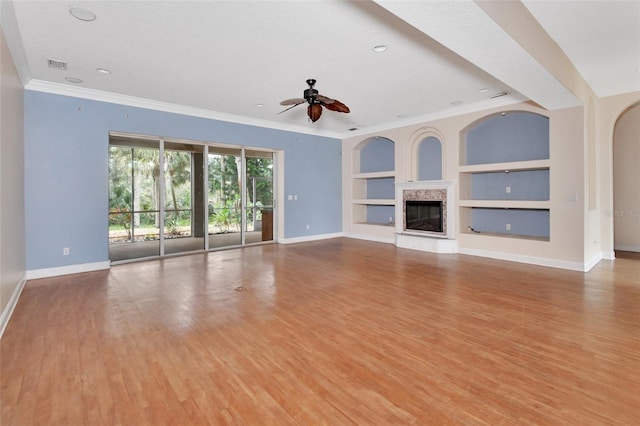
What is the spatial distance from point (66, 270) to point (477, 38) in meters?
6.39

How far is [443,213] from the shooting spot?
22.6 feet

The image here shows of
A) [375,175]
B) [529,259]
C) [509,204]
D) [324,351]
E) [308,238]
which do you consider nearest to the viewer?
[324,351]

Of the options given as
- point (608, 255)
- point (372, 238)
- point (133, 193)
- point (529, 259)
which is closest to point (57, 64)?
point (133, 193)

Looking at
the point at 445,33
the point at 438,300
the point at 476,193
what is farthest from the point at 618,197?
the point at 445,33

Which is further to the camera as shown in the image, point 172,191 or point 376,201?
point 376,201

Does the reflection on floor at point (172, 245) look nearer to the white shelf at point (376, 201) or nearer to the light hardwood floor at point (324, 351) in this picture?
the light hardwood floor at point (324, 351)

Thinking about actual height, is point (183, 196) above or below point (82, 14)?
below

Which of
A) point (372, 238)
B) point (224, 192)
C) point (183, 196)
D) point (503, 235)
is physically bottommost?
point (372, 238)

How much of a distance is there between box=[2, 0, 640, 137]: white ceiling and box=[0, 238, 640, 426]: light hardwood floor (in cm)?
264

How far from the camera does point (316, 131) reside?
8.51 metres

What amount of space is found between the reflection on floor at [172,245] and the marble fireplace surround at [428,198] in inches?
141

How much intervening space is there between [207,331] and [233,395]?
1.07 metres

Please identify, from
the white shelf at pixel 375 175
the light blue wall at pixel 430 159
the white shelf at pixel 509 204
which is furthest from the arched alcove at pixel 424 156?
the white shelf at pixel 509 204

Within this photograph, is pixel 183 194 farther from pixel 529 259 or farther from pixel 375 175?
pixel 529 259
